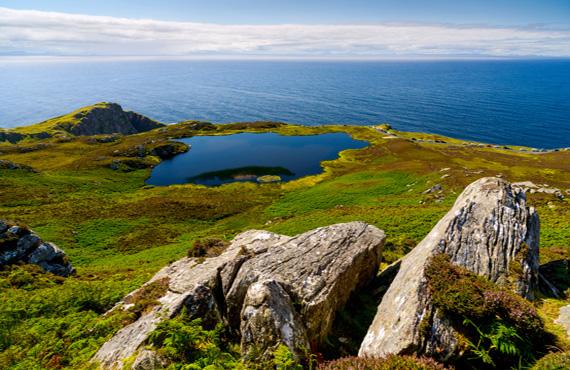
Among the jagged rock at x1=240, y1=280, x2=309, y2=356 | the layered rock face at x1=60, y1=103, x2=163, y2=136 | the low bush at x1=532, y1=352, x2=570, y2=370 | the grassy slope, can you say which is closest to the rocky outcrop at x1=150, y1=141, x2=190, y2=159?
the grassy slope

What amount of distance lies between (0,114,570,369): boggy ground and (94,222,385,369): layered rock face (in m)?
3.30

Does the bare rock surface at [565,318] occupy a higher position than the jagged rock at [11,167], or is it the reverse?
the bare rock surface at [565,318]

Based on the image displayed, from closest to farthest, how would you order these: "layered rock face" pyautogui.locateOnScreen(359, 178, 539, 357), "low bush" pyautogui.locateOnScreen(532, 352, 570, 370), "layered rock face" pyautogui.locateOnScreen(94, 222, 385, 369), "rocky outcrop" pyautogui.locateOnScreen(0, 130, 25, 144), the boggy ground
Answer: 1. "low bush" pyautogui.locateOnScreen(532, 352, 570, 370)
2. "layered rock face" pyautogui.locateOnScreen(359, 178, 539, 357)
3. "layered rock face" pyautogui.locateOnScreen(94, 222, 385, 369)
4. the boggy ground
5. "rocky outcrop" pyautogui.locateOnScreen(0, 130, 25, 144)

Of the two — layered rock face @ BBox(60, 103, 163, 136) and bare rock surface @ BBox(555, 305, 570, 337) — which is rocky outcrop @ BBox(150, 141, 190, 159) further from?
bare rock surface @ BBox(555, 305, 570, 337)

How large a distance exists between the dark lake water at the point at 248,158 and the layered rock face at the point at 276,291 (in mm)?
75770

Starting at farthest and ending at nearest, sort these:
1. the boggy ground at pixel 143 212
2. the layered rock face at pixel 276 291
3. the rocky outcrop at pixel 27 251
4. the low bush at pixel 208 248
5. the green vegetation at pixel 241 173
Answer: the green vegetation at pixel 241 173 < the rocky outcrop at pixel 27 251 < the low bush at pixel 208 248 < the boggy ground at pixel 143 212 < the layered rock face at pixel 276 291

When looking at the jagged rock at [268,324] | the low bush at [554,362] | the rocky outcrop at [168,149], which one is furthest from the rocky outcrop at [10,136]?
the low bush at [554,362]

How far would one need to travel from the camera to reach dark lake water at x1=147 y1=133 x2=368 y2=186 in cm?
9631

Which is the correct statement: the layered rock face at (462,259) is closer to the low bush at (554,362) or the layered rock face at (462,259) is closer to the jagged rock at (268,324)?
the low bush at (554,362)

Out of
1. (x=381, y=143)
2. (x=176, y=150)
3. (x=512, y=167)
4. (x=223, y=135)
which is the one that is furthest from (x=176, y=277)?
(x=223, y=135)

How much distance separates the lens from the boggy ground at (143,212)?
16.4 meters

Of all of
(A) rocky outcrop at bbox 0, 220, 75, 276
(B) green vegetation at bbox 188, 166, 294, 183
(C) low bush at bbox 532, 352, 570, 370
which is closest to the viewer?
(C) low bush at bbox 532, 352, 570, 370

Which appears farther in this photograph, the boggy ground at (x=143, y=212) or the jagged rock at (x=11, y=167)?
the jagged rock at (x=11, y=167)

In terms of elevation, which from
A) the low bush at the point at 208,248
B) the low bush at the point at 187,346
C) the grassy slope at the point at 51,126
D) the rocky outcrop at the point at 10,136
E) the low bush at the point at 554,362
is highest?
the low bush at the point at 554,362
